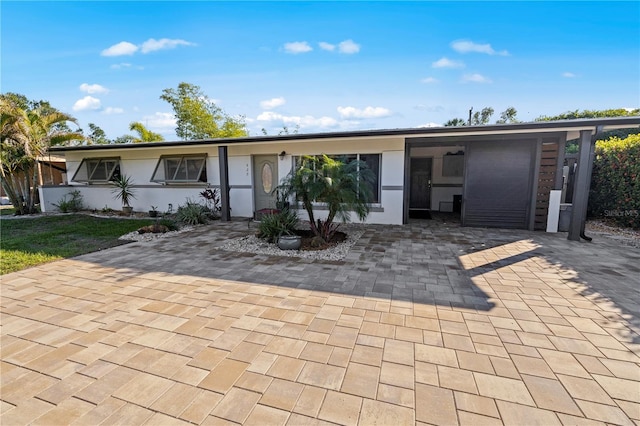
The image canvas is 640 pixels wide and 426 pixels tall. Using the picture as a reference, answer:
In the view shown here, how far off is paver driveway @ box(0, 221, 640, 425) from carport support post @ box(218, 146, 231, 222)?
171 inches

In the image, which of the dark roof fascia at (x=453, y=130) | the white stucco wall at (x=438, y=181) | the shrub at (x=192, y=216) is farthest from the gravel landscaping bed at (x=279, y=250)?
the white stucco wall at (x=438, y=181)

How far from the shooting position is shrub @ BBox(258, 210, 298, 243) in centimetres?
585

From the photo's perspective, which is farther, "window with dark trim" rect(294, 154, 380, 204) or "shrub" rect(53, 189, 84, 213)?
"shrub" rect(53, 189, 84, 213)

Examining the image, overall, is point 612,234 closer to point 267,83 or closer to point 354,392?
point 354,392

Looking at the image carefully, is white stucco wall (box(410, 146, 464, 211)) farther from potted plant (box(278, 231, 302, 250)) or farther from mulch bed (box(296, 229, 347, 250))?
potted plant (box(278, 231, 302, 250))

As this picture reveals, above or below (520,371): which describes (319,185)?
above

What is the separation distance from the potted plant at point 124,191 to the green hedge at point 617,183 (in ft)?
48.7

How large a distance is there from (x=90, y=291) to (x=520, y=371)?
4620mm

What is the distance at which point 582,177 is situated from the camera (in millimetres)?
5742

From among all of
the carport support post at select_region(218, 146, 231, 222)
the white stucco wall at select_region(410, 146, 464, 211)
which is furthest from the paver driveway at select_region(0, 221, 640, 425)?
the white stucco wall at select_region(410, 146, 464, 211)

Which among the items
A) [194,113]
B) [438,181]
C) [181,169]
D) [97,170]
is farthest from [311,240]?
[194,113]

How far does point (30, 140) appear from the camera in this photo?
9.23m

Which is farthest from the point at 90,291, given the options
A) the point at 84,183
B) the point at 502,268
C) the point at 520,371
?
the point at 84,183

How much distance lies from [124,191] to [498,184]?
39.1 feet
